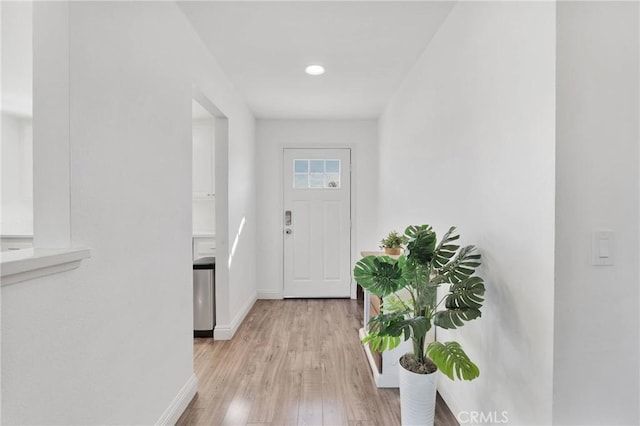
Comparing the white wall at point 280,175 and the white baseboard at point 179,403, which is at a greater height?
the white wall at point 280,175

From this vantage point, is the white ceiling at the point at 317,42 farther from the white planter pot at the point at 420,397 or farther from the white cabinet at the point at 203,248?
the white planter pot at the point at 420,397

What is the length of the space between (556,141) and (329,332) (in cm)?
270

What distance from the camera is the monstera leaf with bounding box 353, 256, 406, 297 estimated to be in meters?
1.65

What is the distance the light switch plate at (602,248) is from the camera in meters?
1.20

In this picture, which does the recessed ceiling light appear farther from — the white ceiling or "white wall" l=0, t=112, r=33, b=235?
"white wall" l=0, t=112, r=33, b=235

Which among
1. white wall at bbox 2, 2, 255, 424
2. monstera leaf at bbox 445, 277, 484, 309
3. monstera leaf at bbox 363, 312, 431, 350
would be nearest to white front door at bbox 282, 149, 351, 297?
white wall at bbox 2, 2, 255, 424

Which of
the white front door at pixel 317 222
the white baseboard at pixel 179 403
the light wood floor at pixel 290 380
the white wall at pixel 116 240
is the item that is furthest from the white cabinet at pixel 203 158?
the white baseboard at pixel 179 403

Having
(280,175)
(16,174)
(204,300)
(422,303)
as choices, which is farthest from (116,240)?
(280,175)

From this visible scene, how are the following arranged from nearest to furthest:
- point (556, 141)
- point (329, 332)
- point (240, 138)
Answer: point (556, 141) → point (329, 332) → point (240, 138)

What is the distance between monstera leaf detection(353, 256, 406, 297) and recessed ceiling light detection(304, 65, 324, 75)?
1884 mm

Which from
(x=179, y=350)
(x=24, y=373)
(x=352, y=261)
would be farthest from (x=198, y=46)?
(x=352, y=261)

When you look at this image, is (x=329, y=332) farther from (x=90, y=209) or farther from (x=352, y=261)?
(x=90, y=209)

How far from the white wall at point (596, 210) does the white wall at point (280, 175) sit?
3.46 meters

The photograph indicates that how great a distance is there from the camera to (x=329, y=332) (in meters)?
3.39
